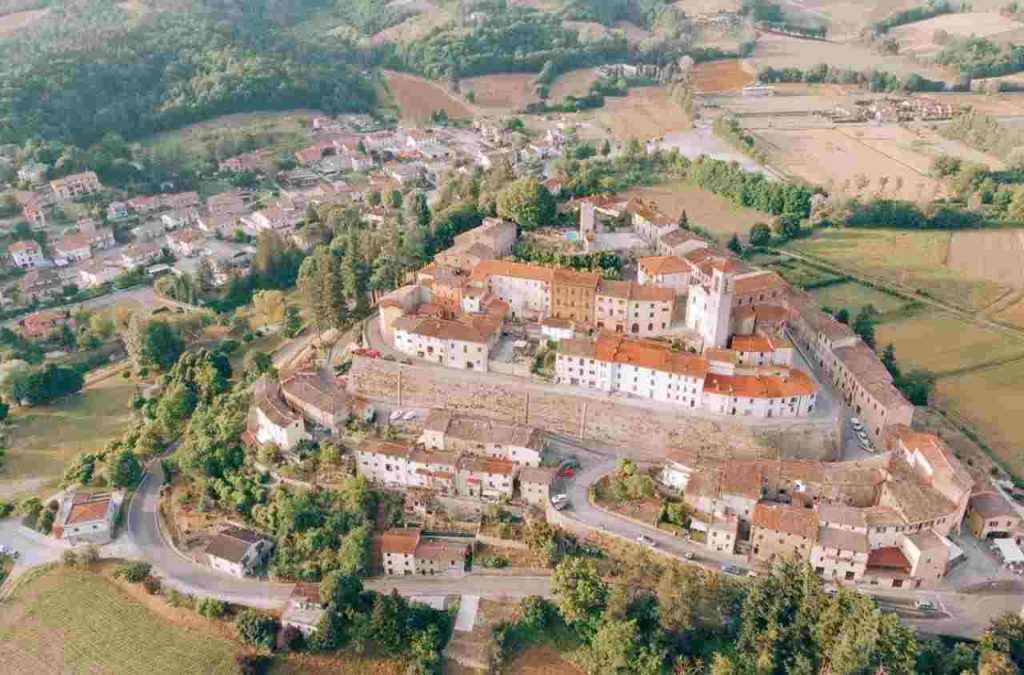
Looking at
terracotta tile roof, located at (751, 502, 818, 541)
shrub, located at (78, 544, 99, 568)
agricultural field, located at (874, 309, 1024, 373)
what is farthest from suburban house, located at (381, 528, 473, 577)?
agricultural field, located at (874, 309, 1024, 373)

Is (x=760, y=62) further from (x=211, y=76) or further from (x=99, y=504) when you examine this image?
(x=99, y=504)

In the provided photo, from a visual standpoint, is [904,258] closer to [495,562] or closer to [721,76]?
[495,562]

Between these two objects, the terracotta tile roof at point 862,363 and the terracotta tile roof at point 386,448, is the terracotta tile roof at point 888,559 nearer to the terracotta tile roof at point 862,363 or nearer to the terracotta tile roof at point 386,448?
the terracotta tile roof at point 862,363

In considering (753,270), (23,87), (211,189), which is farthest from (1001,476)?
(23,87)

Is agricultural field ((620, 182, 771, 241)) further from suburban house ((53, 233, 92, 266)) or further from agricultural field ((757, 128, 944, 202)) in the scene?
suburban house ((53, 233, 92, 266))

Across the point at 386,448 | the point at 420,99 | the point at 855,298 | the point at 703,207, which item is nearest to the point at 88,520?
the point at 386,448

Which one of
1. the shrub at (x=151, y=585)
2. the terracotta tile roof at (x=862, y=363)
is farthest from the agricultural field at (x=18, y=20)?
the terracotta tile roof at (x=862, y=363)
